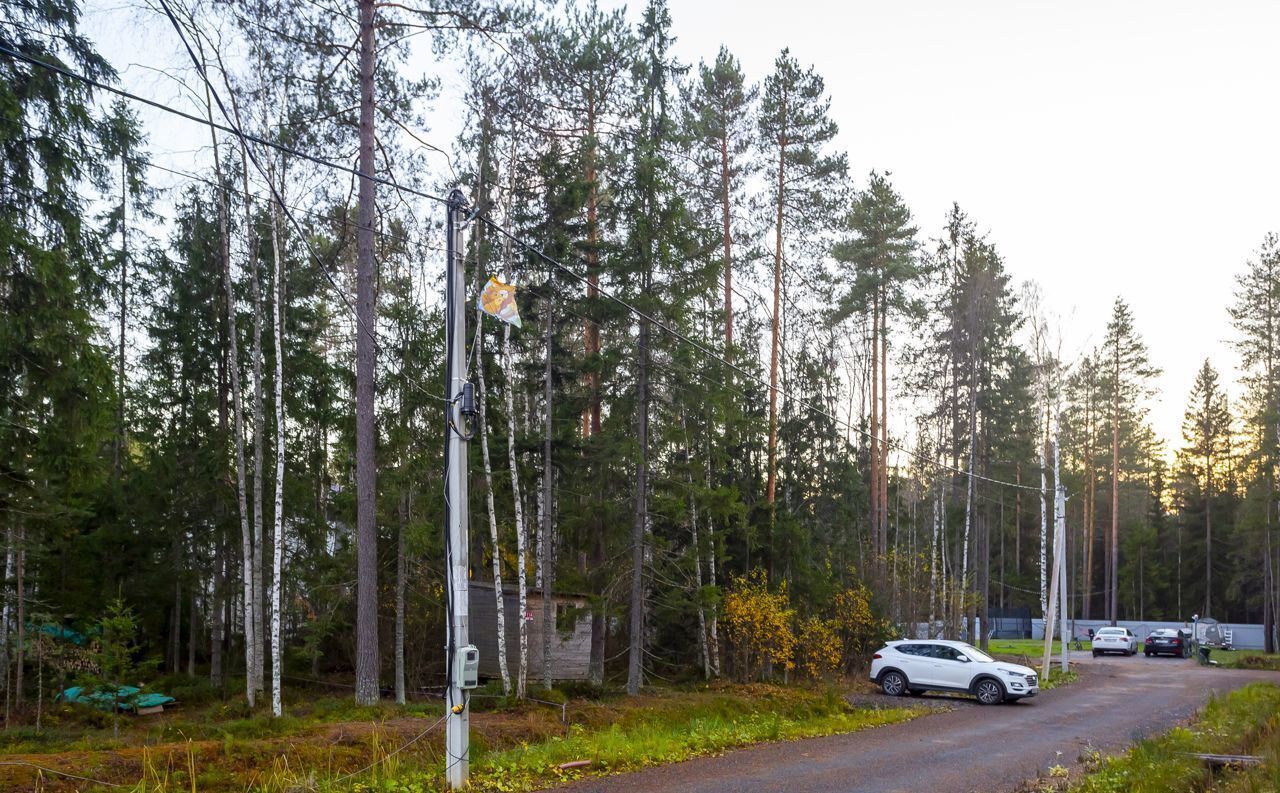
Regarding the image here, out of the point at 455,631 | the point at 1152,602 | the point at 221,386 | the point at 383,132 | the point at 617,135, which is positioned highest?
the point at 617,135

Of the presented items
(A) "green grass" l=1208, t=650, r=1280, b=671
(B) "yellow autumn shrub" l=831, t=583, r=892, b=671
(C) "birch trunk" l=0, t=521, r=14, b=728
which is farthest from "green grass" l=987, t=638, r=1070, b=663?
(C) "birch trunk" l=0, t=521, r=14, b=728

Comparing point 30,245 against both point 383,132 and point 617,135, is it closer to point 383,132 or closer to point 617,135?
point 383,132

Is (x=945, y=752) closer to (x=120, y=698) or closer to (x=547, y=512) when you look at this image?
(x=547, y=512)

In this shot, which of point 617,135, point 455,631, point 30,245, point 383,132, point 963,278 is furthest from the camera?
point 963,278

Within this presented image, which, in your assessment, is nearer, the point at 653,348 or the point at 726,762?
the point at 726,762

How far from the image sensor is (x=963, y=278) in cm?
3756

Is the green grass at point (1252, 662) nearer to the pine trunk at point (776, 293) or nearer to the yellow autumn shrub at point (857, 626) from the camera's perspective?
the yellow autumn shrub at point (857, 626)

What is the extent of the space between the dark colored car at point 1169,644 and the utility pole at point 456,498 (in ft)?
140

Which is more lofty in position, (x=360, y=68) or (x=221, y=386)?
(x=360, y=68)

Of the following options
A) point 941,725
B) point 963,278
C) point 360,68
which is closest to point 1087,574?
point 963,278

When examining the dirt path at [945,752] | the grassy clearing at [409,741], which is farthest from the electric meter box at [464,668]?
the dirt path at [945,752]

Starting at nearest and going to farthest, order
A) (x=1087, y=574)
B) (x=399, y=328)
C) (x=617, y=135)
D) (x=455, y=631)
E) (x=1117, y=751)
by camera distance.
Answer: (x=455, y=631), (x=1117, y=751), (x=399, y=328), (x=617, y=135), (x=1087, y=574)

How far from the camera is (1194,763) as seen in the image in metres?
10.0

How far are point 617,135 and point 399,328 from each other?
23.3 feet
